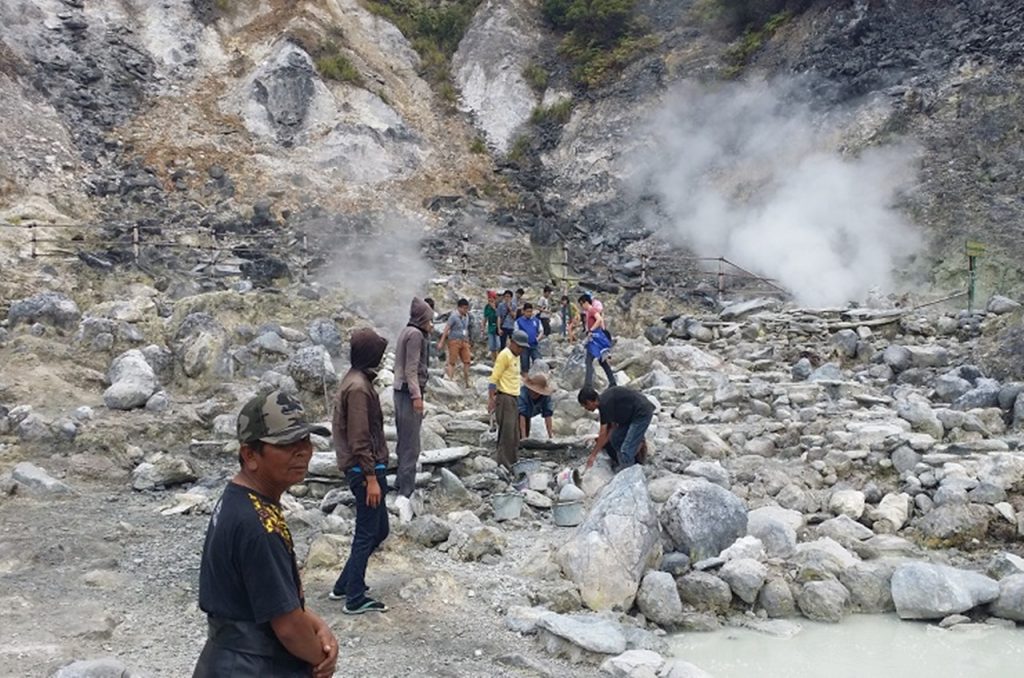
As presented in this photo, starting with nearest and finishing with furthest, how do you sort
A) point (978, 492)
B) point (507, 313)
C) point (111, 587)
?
point (111, 587) → point (978, 492) → point (507, 313)

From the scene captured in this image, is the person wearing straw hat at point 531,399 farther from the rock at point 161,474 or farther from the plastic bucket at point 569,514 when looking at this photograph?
the rock at point 161,474

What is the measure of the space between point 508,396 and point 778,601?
10.2 ft

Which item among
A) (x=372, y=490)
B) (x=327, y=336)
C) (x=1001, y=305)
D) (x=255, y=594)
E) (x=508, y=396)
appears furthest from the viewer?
(x=1001, y=305)

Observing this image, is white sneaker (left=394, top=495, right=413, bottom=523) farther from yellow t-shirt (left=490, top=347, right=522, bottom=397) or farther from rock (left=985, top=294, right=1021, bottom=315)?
rock (left=985, top=294, right=1021, bottom=315)

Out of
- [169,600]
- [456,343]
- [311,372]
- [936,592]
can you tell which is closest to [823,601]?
[936,592]

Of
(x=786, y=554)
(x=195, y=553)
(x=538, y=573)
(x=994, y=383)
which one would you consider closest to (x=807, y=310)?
(x=994, y=383)

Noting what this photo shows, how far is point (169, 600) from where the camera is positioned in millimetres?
4773

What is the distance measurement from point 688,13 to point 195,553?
74.8ft

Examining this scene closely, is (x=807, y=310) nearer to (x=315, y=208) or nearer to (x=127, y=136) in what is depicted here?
(x=315, y=208)

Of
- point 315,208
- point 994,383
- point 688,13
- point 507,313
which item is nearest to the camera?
point 994,383

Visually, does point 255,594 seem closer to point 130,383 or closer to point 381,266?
point 130,383

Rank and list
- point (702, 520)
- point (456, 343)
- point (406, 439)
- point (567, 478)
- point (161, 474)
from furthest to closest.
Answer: point (456, 343) → point (567, 478) → point (161, 474) → point (406, 439) → point (702, 520)

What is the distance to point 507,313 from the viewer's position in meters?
12.8

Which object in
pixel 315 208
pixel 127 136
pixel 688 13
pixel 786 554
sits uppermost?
pixel 688 13
